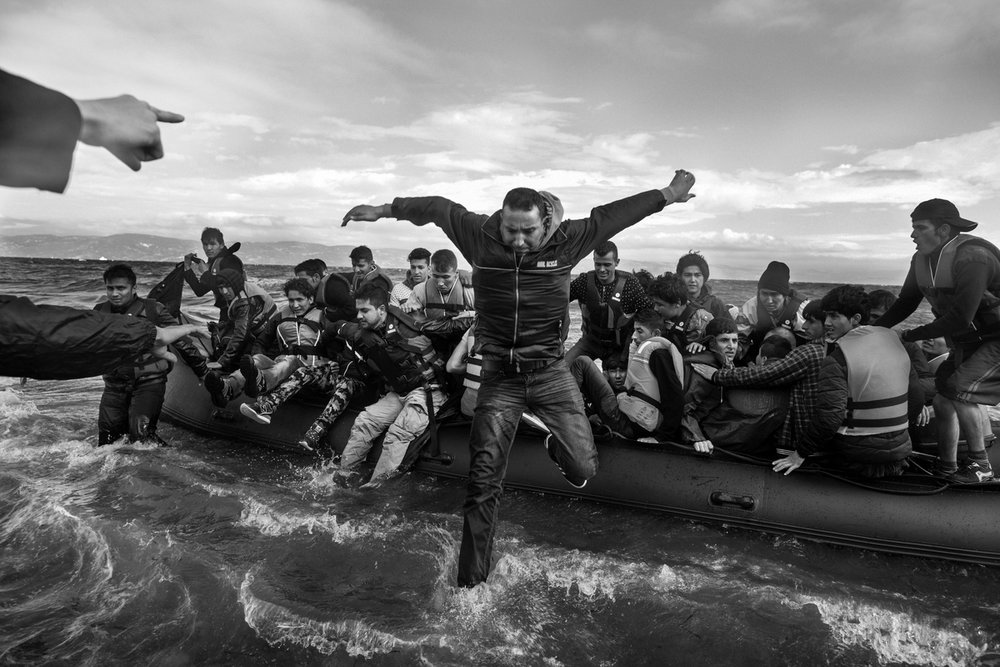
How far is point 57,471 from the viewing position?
645 centimetres

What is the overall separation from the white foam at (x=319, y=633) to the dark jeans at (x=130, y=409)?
375cm

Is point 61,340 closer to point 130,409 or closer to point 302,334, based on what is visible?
point 302,334

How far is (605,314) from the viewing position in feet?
23.2

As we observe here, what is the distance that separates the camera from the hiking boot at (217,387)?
696cm

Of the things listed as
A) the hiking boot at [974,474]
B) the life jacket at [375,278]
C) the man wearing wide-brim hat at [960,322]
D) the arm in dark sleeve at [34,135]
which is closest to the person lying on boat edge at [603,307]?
the life jacket at [375,278]

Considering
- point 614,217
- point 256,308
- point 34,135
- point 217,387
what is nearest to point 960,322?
point 614,217

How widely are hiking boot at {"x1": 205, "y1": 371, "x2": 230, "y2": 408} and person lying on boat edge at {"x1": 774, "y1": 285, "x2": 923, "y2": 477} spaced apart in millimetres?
5748

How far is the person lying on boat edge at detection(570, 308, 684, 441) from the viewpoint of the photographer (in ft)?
→ 16.4

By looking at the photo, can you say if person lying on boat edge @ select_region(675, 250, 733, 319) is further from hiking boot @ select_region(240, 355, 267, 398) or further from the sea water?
hiking boot @ select_region(240, 355, 267, 398)

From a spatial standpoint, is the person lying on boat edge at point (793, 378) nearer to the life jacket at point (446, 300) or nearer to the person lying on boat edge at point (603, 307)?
the person lying on boat edge at point (603, 307)

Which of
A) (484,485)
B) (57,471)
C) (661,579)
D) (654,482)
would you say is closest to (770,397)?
(654,482)

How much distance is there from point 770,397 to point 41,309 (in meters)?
4.65

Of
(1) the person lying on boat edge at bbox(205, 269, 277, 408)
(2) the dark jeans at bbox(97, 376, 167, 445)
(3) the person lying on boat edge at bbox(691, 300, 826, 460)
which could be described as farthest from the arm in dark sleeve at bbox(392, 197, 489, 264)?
(2) the dark jeans at bbox(97, 376, 167, 445)

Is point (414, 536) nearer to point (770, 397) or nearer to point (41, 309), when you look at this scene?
point (770, 397)
